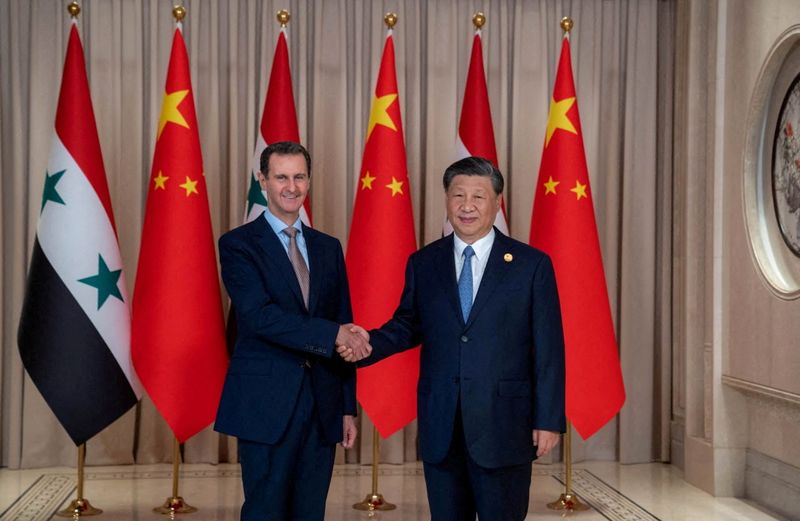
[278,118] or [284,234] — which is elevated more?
[278,118]

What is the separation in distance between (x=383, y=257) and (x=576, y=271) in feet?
3.48

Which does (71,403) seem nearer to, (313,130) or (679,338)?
(313,130)

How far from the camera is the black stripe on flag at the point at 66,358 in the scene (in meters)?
4.57

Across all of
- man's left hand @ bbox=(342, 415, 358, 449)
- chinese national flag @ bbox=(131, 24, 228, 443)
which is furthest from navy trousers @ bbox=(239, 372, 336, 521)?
chinese national flag @ bbox=(131, 24, 228, 443)

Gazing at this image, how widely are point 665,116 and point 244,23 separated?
3056 mm

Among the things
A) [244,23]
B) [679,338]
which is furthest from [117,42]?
[679,338]

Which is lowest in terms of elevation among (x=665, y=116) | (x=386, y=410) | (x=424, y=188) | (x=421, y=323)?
(x=386, y=410)

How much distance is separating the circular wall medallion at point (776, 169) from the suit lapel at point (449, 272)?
2.46 meters

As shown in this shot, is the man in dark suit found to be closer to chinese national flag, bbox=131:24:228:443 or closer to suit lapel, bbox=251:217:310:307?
suit lapel, bbox=251:217:310:307

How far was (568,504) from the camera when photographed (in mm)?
5156

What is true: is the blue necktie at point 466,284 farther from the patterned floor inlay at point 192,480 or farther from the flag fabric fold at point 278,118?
the patterned floor inlay at point 192,480

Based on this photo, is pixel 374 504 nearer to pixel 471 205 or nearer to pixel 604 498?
pixel 604 498

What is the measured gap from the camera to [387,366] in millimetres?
5000

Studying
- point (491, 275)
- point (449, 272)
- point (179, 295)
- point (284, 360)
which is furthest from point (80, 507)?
point (491, 275)
